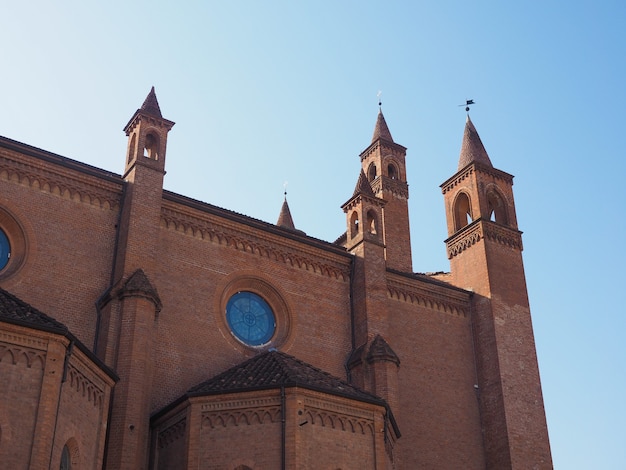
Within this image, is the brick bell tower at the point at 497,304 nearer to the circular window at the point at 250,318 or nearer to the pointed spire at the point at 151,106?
the circular window at the point at 250,318

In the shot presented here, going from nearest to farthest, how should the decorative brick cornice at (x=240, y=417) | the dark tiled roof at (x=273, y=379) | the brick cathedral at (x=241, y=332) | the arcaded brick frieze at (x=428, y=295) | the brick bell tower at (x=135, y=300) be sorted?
the brick cathedral at (x=241, y=332)
the decorative brick cornice at (x=240, y=417)
the dark tiled roof at (x=273, y=379)
the brick bell tower at (x=135, y=300)
the arcaded brick frieze at (x=428, y=295)

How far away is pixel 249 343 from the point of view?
25141mm

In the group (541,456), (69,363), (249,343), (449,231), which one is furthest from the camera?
(449,231)

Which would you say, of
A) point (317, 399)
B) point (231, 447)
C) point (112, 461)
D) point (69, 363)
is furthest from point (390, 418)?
point (69, 363)

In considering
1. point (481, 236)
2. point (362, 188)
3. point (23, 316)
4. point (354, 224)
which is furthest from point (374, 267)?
point (23, 316)

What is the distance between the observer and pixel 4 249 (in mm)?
21719

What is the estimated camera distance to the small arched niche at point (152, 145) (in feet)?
82.1

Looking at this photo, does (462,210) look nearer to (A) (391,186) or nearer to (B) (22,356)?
(A) (391,186)

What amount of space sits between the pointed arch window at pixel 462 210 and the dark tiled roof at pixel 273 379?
13.3 metres

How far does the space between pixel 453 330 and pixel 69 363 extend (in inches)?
638

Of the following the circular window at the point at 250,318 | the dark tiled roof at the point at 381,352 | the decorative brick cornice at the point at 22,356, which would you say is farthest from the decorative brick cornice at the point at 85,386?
the dark tiled roof at the point at 381,352

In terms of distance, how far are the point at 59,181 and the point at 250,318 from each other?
7267 mm

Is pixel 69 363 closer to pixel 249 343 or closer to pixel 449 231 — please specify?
pixel 249 343

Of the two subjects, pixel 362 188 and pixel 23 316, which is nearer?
pixel 23 316
